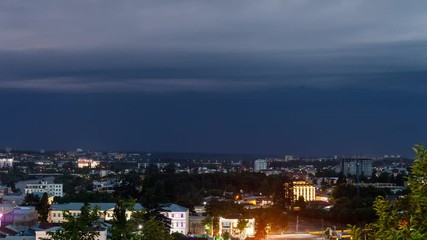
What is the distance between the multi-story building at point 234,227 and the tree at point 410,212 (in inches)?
804

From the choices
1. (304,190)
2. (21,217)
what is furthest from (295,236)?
(304,190)

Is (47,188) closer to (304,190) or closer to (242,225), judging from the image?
(304,190)

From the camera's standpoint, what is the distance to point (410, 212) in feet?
14.9

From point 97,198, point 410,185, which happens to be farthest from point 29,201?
point 410,185

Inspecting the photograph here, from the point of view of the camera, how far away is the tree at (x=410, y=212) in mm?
4293

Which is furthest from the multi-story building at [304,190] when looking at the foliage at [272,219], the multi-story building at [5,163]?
the multi-story building at [5,163]

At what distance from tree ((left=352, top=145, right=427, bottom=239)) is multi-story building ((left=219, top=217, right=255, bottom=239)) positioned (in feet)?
67.0

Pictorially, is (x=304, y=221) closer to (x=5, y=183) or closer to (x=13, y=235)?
(x=13, y=235)

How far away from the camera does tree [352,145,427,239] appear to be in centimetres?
429

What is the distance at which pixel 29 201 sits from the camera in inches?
1199

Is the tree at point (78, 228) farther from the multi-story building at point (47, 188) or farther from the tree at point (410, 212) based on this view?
the multi-story building at point (47, 188)

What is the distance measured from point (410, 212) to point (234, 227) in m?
20.9

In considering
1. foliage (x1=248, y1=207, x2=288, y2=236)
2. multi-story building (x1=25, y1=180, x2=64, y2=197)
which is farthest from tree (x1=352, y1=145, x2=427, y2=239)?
multi-story building (x1=25, y1=180, x2=64, y2=197)

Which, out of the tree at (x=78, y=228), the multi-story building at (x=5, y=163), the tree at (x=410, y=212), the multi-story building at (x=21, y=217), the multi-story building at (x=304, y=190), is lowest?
the multi-story building at (x=5, y=163)
